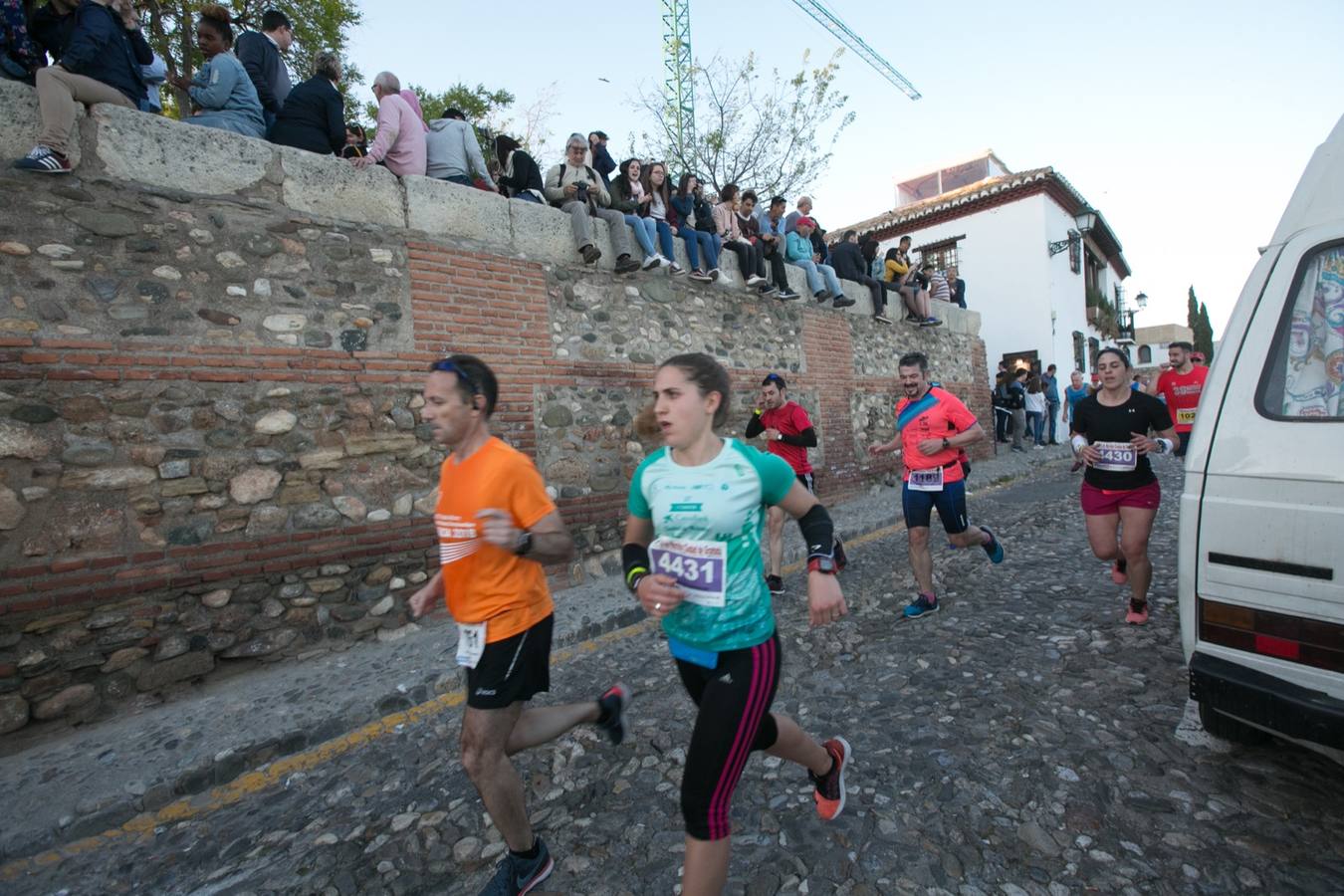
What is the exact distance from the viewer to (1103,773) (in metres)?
2.68

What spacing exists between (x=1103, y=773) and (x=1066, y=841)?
53 centimetres

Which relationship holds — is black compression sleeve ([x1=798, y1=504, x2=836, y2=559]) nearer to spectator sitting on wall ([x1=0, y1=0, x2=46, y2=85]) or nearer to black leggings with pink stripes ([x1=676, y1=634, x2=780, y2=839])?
black leggings with pink stripes ([x1=676, y1=634, x2=780, y2=839])

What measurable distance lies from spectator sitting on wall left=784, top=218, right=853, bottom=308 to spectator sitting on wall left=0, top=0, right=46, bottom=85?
8.47m

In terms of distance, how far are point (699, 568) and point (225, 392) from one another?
398cm

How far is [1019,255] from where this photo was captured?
2089 cm

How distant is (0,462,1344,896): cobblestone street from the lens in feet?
7.32

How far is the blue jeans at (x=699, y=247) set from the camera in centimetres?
797

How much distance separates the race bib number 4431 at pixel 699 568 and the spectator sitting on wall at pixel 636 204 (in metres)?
5.49

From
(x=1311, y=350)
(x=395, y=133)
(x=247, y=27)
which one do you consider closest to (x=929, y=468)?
(x=1311, y=350)

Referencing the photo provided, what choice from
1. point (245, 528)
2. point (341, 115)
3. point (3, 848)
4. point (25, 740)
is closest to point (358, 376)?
point (245, 528)

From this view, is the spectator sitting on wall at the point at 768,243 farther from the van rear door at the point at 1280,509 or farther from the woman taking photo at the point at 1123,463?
the van rear door at the point at 1280,509

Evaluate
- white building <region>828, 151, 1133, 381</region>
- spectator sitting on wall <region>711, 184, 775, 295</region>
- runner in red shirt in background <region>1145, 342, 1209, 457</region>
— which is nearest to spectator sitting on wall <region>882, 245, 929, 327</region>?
spectator sitting on wall <region>711, 184, 775, 295</region>

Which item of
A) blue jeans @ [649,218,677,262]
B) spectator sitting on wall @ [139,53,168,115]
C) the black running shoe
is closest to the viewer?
the black running shoe

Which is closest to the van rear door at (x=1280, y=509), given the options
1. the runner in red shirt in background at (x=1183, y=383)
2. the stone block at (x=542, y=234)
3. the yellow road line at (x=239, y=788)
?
the yellow road line at (x=239, y=788)
